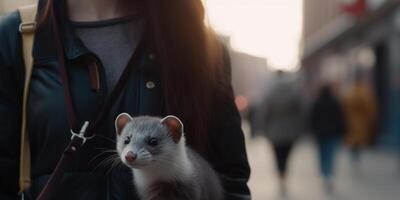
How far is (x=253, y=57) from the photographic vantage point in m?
70.2

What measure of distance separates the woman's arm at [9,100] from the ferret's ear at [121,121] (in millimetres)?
477

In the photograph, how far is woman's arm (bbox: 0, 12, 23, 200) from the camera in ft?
7.66

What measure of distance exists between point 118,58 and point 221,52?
18.2 inches

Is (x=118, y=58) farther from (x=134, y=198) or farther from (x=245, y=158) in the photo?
(x=245, y=158)

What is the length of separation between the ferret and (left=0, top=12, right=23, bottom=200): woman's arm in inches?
18.7

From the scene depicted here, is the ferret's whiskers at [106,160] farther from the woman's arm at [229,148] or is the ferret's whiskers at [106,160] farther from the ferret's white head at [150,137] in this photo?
the woman's arm at [229,148]

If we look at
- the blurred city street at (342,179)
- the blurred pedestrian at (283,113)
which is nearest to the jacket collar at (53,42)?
the blurred pedestrian at (283,113)

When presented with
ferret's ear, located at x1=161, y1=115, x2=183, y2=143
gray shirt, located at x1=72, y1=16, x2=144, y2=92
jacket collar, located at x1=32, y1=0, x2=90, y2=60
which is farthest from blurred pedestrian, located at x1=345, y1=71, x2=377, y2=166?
ferret's ear, located at x1=161, y1=115, x2=183, y2=143

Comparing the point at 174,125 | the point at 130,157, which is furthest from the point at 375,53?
the point at 130,157

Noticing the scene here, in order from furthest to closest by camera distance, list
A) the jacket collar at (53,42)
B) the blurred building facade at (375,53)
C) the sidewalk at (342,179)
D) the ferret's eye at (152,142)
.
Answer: the blurred building facade at (375,53) < the sidewalk at (342,179) < the jacket collar at (53,42) < the ferret's eye at (152,142)

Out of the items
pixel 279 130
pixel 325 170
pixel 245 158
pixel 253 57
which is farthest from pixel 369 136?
pixel 253 57

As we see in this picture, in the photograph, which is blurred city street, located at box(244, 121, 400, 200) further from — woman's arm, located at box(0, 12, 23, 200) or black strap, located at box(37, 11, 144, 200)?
black strap, located at box(37, 11, 144, 200)

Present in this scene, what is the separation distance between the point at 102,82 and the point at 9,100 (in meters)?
0.37

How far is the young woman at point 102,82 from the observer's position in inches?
87.1
